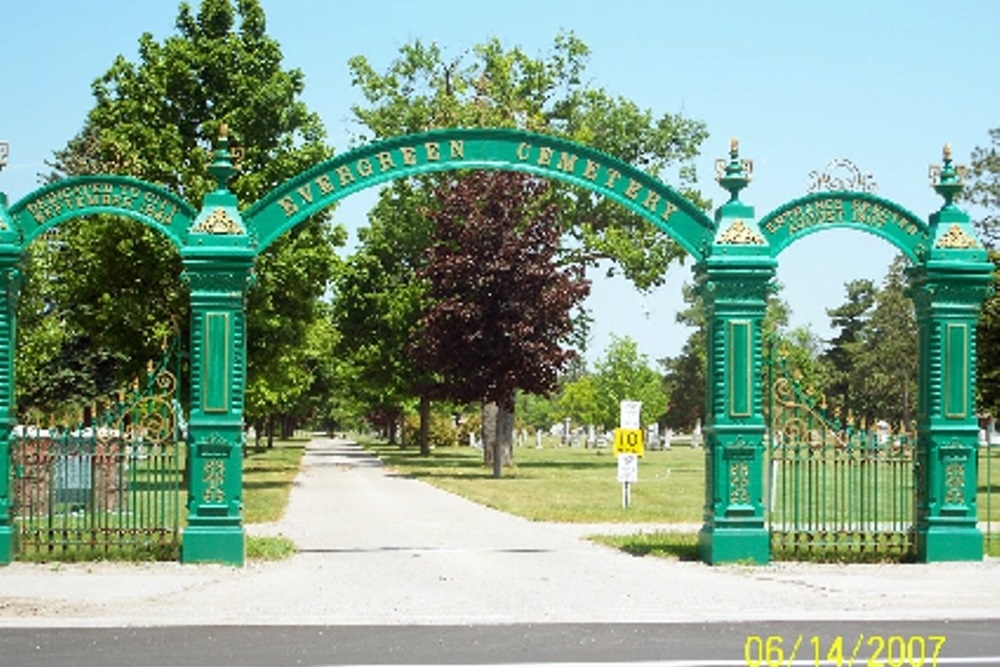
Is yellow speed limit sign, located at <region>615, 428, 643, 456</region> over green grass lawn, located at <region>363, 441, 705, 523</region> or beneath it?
over

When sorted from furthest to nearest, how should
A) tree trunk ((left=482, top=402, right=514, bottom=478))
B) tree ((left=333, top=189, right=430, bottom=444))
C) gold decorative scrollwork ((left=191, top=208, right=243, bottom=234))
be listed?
tree ((left=333, top=189, right=430, bottom=444)) < tree trunk ((left=482, top=402, right=514, bottom=478)) < gold decorative scrollwork ((left=191, top=208, right=243, bottom=234))

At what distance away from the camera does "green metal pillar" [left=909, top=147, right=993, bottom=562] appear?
16.6 meters

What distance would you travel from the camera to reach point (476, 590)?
1420 cm

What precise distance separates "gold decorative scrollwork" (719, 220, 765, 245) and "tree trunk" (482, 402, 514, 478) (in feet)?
82.8

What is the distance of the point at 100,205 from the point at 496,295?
24.9m

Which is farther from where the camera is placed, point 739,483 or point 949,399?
point 949,399

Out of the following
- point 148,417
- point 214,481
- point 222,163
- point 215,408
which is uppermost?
point 222,163

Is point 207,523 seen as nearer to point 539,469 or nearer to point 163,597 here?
point 163,597

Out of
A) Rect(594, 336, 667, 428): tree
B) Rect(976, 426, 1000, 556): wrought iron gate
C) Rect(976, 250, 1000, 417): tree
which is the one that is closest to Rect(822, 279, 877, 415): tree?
Rect(594, 336, 667, 428): tree

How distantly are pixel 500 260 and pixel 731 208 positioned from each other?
A: 78.1ft

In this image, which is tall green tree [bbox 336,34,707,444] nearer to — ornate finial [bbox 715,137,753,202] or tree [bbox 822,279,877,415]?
ornate finial [bbox 715,137,753,202]

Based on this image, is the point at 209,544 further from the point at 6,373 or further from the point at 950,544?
the point at 950,544
